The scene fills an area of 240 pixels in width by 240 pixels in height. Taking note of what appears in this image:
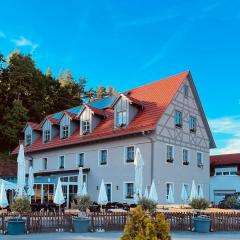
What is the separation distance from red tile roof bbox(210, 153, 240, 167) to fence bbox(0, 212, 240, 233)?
2008 cm

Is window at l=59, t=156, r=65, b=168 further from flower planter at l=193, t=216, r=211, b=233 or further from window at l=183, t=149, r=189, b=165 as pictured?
flower planter at l=193, t=216, r=211, b=233

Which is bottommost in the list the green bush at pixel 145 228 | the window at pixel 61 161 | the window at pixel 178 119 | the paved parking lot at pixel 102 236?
the paved parking lot at pixel 102 236

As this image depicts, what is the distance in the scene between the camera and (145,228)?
7508 millimetres

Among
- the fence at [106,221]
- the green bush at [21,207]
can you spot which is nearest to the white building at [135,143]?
Answer: the fence at [106,221]

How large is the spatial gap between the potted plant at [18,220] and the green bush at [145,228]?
1065cm

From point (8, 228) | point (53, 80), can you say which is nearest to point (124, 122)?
point (8, 228)

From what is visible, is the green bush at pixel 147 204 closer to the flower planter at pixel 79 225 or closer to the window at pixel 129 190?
the flower planter at pixel 79 225

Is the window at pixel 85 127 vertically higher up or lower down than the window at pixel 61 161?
higher up

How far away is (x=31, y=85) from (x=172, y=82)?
31.2 m

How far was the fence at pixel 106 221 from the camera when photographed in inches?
704

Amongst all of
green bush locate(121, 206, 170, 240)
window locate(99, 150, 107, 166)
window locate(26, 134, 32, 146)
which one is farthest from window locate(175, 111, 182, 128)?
green bush locate(121, 206, 170, 240)

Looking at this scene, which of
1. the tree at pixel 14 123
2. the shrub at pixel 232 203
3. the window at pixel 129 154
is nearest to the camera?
the shrub at pixel 232 203

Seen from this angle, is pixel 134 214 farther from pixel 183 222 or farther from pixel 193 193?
pixel 193 193

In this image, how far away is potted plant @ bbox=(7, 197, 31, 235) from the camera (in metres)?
17.3
